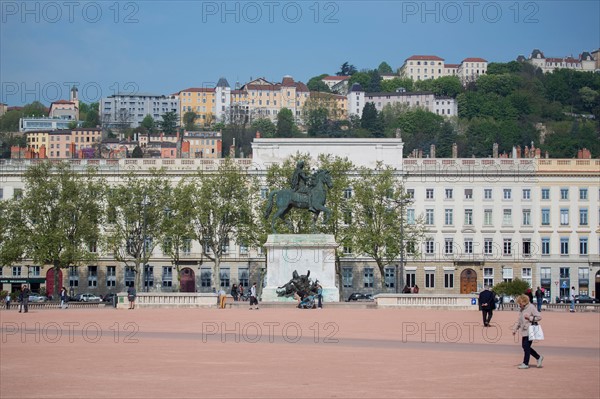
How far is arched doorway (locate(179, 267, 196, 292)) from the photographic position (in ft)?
322

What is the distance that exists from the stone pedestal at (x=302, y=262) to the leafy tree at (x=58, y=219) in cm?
3048

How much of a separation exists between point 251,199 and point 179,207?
539 cm

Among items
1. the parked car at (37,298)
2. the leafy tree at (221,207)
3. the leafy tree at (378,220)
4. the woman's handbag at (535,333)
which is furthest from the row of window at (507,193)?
the woman's handbag at (535,333)

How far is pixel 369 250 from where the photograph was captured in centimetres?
8525

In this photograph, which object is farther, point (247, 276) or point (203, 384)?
point (247, 276)

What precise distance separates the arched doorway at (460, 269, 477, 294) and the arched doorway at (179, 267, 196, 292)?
846 inches

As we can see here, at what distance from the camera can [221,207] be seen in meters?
87.2

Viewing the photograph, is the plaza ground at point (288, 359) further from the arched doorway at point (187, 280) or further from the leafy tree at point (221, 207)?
the arched doorway at point (187, 280)

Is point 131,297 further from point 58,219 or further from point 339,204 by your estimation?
point 339,204

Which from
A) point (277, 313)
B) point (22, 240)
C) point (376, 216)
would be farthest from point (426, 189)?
point (277, 313)

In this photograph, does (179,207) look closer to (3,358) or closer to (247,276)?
(247,276)

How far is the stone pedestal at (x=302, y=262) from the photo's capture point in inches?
2152

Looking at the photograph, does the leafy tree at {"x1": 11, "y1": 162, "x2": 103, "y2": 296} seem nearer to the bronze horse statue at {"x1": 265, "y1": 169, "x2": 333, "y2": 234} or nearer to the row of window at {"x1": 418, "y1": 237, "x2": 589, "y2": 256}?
the row of window at {"x1": 418, "y1": 237, "x2": 589, "y2": 256}

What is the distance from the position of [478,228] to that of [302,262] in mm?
44819
